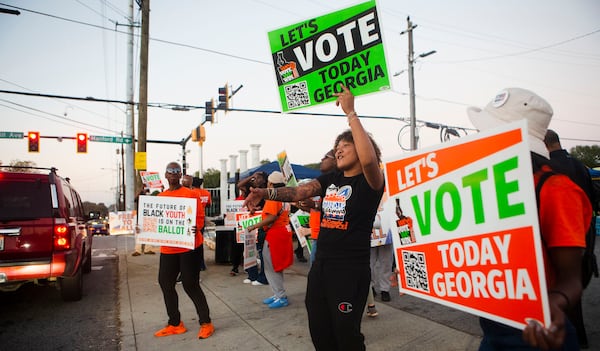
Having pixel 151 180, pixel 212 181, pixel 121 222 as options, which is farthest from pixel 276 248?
pixel 212 181

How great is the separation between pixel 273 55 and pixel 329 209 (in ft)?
5.78

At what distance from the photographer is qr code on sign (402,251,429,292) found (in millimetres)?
1861

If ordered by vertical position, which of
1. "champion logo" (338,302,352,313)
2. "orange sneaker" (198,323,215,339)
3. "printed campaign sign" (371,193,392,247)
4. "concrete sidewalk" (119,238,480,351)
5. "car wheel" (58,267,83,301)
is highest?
"printed campaign sign" (371,193,392,247)

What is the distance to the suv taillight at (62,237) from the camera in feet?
16.8

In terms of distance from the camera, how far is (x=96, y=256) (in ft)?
39.0

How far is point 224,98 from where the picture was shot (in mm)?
15453

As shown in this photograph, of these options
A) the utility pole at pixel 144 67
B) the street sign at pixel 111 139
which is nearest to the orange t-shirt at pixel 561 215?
the utility pole at pixel 144 67

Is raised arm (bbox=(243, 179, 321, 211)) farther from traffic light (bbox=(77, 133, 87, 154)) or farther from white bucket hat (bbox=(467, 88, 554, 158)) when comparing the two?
traffic light (bbox=(77, 133, 87, 154))

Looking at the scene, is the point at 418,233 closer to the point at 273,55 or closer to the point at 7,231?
the point at 273,55

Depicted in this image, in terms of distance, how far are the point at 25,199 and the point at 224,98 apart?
35.2ft

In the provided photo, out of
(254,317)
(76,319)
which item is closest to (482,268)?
(254,317)

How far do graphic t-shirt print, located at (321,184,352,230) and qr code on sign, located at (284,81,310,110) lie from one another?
1.12m

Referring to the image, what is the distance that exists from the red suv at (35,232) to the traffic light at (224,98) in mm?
10087

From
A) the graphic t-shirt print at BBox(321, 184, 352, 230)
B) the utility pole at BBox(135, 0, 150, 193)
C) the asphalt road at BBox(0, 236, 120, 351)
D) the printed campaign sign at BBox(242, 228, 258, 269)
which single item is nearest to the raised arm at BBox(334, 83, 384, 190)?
the graphic t-shirt print at BBox(321, 184, 352, 230)
